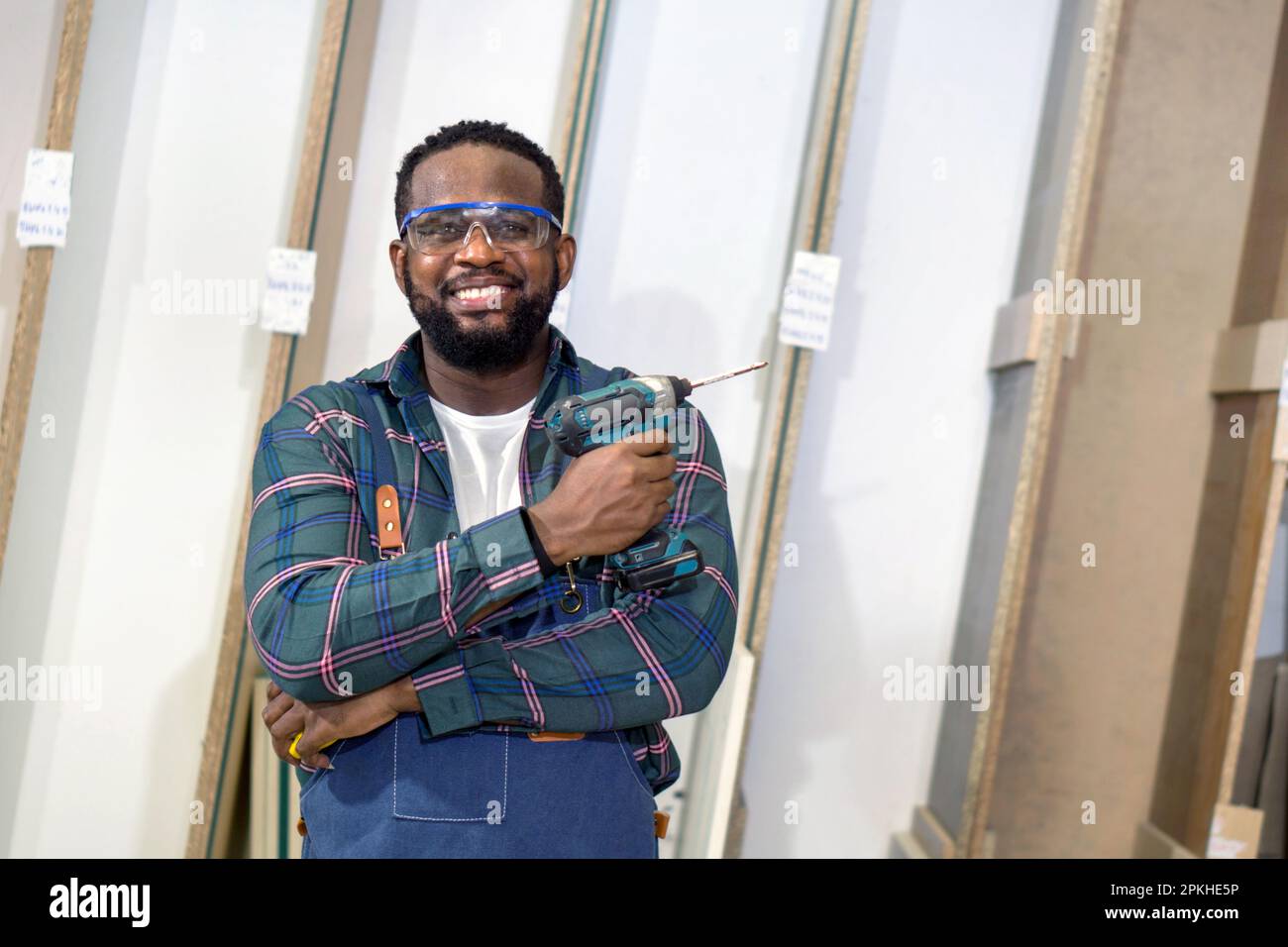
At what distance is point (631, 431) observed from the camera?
1.43 m

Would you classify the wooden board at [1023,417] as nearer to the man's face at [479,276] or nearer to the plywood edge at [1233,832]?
the plywood edge at [1233,832]

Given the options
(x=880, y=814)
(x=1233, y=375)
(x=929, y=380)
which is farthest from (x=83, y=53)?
(x=1233, y=375)

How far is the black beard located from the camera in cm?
154

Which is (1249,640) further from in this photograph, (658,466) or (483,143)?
Answer: (483,143)

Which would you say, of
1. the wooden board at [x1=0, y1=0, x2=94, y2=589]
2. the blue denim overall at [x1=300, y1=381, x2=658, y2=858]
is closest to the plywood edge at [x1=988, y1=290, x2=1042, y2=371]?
the blue denim overall at [x1=300, y1=381, x2=658, y2=858]

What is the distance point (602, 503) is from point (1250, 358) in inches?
80.9

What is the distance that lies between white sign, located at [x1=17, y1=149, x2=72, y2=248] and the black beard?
121 centimetres

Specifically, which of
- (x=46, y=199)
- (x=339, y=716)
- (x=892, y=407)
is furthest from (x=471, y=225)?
(x=892, y=407)

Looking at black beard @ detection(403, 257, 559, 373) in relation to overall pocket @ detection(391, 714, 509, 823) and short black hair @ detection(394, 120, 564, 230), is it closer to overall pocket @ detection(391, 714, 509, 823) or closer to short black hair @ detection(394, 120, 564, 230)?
short black hair @ detection(394, 120, 564, 230)

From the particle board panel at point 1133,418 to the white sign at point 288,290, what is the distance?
6.08 ft

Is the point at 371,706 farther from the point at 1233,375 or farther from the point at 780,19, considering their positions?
the point at 1233,375

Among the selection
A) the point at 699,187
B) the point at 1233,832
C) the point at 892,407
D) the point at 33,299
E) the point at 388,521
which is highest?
the point at 699,187
